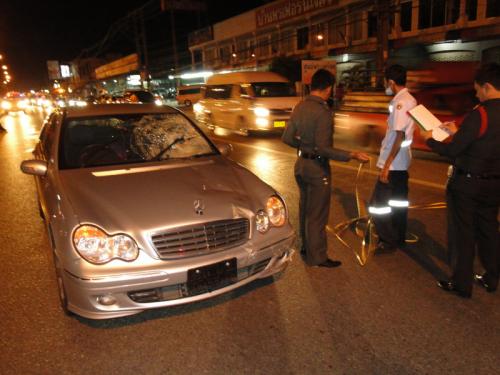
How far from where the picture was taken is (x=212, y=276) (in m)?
2.97

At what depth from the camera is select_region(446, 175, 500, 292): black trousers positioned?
3137 mm

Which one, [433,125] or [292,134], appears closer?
[433,125]

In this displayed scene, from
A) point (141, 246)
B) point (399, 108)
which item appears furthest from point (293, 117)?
point (141, 246)

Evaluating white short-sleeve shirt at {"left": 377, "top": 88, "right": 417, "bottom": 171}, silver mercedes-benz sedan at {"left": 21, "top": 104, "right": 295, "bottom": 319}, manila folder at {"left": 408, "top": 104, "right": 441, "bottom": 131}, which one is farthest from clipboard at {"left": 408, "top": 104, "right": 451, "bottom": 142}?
silver mercedes-benz sedan at {"left": 21, "top": 104, "right": 295, "bottom": 319}

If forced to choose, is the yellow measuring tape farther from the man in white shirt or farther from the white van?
the white van

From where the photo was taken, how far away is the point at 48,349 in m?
2.89

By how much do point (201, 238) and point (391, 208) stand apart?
7.48 feet

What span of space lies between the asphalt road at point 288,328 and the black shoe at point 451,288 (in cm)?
6

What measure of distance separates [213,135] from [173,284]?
12.8m

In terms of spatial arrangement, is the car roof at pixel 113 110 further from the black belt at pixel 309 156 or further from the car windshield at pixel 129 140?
the black belt at pixel 309 156

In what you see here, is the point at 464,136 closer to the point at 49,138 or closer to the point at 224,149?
the point at 224,149

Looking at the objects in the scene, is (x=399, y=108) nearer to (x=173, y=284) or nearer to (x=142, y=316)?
(x=173, y=284)

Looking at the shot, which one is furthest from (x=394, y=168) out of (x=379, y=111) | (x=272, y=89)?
(x=272, y=89)

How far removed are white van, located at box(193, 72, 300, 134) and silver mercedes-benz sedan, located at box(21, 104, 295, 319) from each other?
920cm
